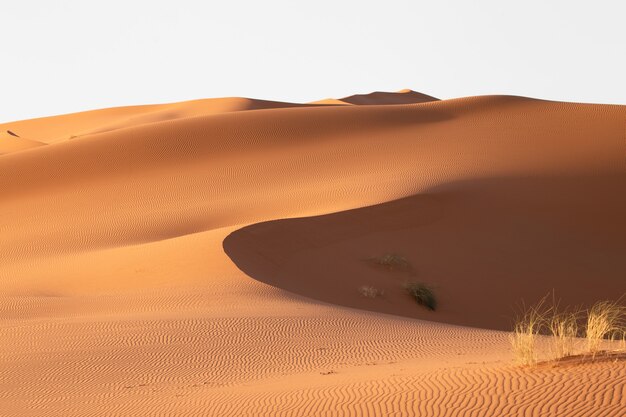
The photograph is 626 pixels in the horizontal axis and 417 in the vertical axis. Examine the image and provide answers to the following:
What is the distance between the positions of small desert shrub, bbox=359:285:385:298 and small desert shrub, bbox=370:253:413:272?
1.75 m

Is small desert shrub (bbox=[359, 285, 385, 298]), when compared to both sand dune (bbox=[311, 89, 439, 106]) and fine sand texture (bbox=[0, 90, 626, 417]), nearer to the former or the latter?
fine sand texture (bbox=[0, 90, 626, 417])

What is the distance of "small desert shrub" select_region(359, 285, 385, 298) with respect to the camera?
21188 millimetres

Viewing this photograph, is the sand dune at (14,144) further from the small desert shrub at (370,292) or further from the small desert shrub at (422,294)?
the small desert shrub at (422,294)

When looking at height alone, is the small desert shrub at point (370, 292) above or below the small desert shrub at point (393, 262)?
below

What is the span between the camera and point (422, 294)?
2139cm

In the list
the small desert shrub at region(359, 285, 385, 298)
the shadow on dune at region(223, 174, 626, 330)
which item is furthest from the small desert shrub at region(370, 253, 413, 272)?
the small desert shrub at region(359, 285, 385, 298)

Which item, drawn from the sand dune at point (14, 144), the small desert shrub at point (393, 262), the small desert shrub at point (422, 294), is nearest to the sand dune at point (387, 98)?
the sand dune at point (14, 144)

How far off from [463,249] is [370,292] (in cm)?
476

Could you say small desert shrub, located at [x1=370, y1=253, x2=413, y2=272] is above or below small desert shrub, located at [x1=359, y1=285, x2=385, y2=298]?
above

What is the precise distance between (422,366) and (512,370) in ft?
7.14

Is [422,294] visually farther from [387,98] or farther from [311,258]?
[387,98]

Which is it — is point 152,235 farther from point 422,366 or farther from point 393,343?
point 422,366

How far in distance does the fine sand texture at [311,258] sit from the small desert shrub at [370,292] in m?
0.18

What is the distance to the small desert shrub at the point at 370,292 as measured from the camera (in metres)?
21.2
